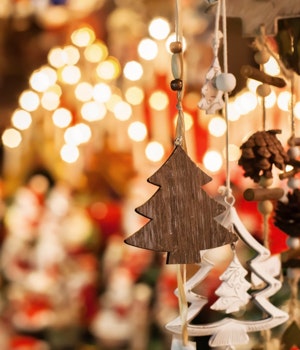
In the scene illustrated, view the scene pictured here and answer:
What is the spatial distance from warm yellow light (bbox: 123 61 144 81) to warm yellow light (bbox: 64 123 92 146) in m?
0.13

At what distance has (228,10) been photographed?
63 centimetres

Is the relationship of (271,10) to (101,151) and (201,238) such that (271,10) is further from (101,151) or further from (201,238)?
(101,151)

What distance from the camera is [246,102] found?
1.04 metres

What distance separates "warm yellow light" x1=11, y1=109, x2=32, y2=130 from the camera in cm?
129

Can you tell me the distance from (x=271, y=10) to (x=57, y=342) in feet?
2.87

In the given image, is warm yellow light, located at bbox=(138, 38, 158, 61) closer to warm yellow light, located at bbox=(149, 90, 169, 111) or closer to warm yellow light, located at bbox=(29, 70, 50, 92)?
warm yellow light, located at bbox=(149, 90, 169, 111)

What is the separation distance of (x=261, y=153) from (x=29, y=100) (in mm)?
805

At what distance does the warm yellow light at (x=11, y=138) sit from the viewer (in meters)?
1.30

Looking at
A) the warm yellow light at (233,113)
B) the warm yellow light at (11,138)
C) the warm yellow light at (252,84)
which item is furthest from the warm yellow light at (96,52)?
the warm yellow light at (252,84)

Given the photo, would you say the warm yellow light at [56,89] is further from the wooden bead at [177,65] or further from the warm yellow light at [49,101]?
the wooden bead at [177,65]

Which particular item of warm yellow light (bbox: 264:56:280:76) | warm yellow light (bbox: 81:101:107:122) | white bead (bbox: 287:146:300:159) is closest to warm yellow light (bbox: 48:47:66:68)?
warm yellow light (bbox: 81:101:107:122)

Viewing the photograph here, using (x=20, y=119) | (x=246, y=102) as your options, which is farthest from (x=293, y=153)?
(x=20, y=119)

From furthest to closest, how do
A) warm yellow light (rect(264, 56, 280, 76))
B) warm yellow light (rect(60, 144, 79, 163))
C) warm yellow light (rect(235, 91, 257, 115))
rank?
warm yellow light (rect(60, 144, 79, 163)) < warm yellow light (rect(235, 91, 257, 115)) < warm yellow light (rect(264, 56, 280, 76))

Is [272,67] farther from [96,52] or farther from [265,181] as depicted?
[96,52]
